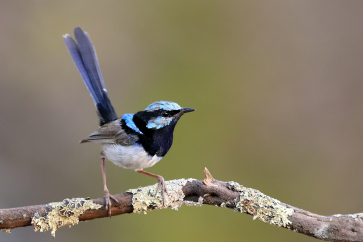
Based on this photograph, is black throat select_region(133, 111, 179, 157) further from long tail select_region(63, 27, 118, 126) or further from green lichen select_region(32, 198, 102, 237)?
green lichen select_region(32, 198, 102, 237)

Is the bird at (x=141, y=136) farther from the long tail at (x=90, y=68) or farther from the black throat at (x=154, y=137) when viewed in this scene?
the long tail at (x=90, y=68)

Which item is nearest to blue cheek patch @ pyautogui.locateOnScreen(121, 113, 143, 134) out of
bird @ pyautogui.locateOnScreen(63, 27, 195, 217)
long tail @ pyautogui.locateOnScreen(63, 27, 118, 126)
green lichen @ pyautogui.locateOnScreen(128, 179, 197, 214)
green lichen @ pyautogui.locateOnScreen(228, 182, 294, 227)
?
bird @ pyautogui.locateOnScreen(63, 27, 195, 217)

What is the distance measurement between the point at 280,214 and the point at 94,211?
3.42 ft

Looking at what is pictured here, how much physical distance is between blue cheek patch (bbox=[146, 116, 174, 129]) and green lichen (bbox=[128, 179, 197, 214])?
0.51 m

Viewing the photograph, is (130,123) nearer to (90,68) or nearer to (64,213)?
(90,68)

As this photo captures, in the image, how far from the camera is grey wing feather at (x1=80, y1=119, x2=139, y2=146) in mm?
3170

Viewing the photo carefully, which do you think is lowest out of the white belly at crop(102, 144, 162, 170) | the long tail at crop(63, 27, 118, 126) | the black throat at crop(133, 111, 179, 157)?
the white belly at crop(102, 144, 162, 170)

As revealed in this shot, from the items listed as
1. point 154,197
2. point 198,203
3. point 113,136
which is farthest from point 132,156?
point 198,203

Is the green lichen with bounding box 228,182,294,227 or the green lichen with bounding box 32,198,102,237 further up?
the green lichen with bounding box 228,182,294,227

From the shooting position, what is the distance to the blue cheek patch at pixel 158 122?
3135mm

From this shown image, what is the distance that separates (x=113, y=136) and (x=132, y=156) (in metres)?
0.27

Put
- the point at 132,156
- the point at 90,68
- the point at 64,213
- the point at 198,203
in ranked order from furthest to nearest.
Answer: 1. the point at 90,68
2. the point at 132,156
3. the point at 198,203
4. the point at 64,213

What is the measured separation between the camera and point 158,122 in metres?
3.14

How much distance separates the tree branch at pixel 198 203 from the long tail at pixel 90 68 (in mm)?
1096
